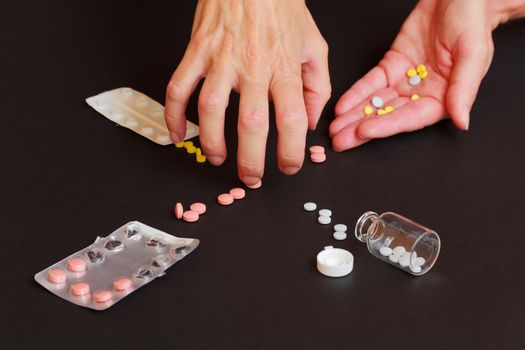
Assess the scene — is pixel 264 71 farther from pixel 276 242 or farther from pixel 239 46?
pixel 276 242

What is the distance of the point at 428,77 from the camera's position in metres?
1.70

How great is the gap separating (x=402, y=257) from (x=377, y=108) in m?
0.53

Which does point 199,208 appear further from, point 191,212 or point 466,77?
point 466,77

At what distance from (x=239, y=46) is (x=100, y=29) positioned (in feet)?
2.63

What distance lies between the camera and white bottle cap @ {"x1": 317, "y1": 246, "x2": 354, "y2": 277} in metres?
1.15

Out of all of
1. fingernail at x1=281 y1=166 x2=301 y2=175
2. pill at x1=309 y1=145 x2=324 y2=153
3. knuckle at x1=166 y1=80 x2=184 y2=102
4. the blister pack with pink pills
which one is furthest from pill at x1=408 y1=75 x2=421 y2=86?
the blister pack with pink pills

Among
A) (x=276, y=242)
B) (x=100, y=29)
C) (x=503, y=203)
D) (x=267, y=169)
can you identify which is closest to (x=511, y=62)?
(x=503, y=203)

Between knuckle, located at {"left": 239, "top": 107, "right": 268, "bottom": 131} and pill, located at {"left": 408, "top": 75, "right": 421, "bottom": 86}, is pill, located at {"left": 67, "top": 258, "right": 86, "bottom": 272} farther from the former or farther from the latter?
pill, located at {"left": 408, "top": 75, "right": 421, "bottom": 86}

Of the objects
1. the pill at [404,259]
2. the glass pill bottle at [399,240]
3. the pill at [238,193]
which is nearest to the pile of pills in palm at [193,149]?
the pill at [238,193]

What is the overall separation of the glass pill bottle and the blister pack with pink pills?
28 cm

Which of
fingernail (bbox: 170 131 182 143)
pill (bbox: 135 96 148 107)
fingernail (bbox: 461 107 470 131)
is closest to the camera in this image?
fingernail (bbox: 170 131 182 143)

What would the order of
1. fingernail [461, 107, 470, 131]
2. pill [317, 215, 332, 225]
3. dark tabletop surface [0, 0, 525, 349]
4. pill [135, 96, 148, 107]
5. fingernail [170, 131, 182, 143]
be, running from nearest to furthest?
dark tabletop surface [0, 0, 525, 349], pill [317, 215, 332, 225], fingernail [170, 131, 182, 143], fingernail [461, 107, 470, 131], pill [135, 96, 148, 107]

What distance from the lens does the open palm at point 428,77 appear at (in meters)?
1.53

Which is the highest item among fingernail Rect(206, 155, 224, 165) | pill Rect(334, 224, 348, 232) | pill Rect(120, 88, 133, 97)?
fingernail Rect(206, 155, 224, 165)
